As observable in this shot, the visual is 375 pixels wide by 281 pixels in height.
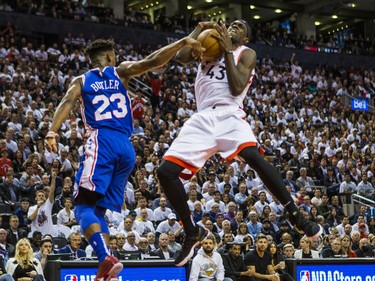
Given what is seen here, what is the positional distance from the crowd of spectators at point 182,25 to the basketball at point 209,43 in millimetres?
22665

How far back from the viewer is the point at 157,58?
730 centimetres

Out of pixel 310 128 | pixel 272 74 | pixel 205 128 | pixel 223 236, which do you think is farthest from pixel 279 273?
pixel 272 74

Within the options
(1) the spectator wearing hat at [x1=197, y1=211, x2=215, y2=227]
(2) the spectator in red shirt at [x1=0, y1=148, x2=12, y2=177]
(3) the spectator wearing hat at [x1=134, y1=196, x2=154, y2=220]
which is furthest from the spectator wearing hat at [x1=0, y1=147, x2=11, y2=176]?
(1) the spectator wearing hat at [x1=197, y1=211, x2=215, y2=227]

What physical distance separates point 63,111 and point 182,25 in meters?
30.1

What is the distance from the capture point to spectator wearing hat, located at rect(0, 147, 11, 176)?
16219 mm

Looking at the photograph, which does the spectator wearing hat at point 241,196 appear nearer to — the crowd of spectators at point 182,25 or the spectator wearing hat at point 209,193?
the spectator wearing hat at point 209,193

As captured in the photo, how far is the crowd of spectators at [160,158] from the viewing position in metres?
15.0

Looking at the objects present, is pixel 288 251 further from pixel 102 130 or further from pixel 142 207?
pixel 102 130

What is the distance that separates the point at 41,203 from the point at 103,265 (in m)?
7.66

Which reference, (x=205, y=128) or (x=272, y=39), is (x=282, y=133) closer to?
(x=272, y=39)

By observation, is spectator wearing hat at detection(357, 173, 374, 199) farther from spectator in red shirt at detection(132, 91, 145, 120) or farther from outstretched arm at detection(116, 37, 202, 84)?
outstretched arm at detection(116, 37, 202, 84)

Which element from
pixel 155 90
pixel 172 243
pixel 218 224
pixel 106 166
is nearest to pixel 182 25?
pixel 155 90

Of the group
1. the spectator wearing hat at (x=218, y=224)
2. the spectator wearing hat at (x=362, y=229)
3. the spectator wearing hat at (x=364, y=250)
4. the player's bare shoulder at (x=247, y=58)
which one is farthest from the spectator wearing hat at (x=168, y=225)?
the player's bare shoulder at (x=247, y=58)

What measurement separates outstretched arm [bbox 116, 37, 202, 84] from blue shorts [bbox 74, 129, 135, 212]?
58 cm
